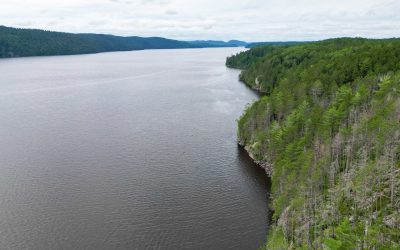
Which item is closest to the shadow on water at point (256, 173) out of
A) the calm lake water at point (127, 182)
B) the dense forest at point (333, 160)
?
the calm lake water at point (127, 182)

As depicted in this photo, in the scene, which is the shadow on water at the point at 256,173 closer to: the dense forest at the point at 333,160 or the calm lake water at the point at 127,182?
the calm lake water at the point at 127,182

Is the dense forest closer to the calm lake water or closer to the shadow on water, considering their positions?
the shadow on water

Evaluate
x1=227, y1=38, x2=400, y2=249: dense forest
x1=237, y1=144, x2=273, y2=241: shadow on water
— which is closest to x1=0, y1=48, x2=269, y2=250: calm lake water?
x1=237, y1=144, x2=273, y2=241: shadow on water

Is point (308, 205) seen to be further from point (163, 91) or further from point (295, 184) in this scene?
point (163, 91)

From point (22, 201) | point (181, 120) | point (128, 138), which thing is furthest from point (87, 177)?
point (181, 120)

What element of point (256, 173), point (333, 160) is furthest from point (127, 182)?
point (333, 160)

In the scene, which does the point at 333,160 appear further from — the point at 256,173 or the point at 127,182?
the point at 127,182
